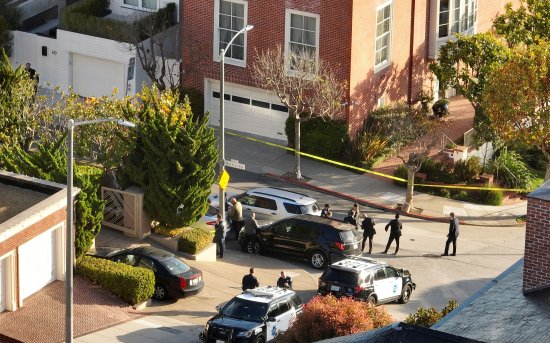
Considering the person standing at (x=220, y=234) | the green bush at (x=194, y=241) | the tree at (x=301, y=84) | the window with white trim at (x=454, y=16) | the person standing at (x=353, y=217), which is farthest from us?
the window with white trim at (x=454, y=16)

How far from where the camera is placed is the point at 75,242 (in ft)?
118

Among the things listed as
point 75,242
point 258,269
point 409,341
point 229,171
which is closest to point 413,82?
point 229,171

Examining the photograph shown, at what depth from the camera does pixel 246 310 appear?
33.2 meters

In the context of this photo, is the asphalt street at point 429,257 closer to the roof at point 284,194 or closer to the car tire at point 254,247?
the car tire at point 254,247

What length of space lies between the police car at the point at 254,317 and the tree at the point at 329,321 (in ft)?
6.94

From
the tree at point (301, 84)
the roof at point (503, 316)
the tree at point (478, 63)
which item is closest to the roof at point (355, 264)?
the roof at point (503, 316)

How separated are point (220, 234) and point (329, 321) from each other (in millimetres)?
10720

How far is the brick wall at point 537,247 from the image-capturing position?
1065 inches

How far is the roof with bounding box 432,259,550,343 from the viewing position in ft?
79.2

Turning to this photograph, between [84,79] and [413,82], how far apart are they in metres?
13.7

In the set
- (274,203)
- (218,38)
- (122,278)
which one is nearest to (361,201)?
(274,203)

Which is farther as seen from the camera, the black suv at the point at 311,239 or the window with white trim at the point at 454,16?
the window with white trim at the point at 454,16

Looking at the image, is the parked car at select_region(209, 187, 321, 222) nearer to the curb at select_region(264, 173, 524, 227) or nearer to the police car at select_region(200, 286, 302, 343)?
the curb at select_region(264, 173, 524, 227)

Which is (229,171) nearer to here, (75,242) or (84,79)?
(84,79)
